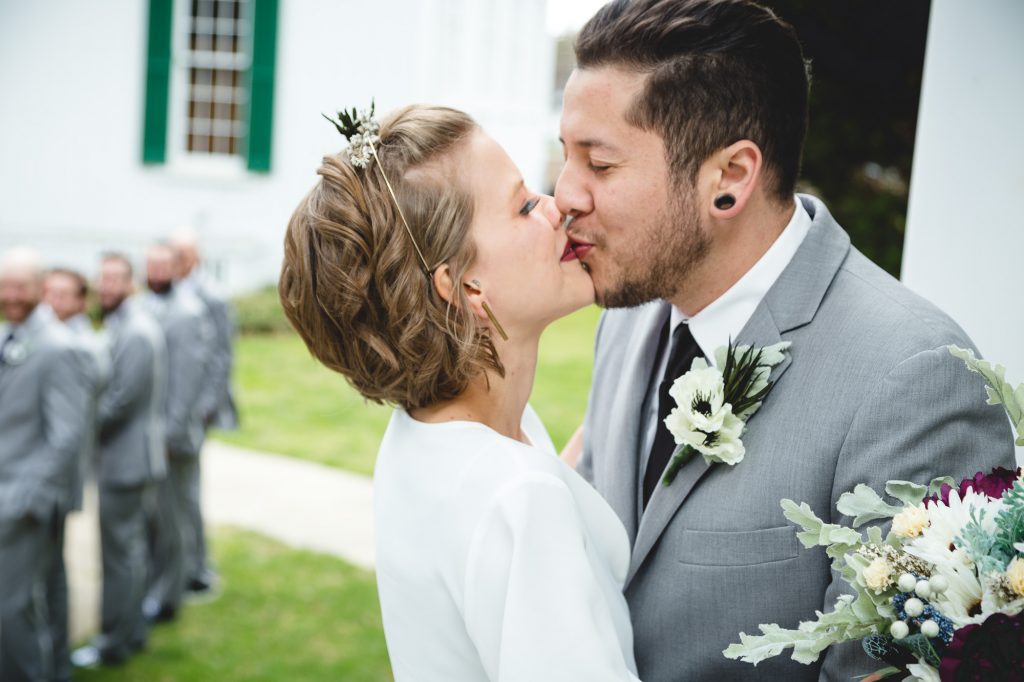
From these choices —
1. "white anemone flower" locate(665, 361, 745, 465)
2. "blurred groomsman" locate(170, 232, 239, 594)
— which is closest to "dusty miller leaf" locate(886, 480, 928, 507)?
"white anemone flower" locate(665, 361, 745, 465)

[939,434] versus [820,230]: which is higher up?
[820,230]

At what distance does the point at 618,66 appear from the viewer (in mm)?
Answer: 2674

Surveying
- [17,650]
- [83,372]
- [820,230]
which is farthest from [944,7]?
[17,650]

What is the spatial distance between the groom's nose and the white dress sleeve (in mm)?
→ 806

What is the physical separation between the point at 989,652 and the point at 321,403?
39.4 ft

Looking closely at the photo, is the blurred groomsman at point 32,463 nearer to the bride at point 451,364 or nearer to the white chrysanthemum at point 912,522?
the bride at point 451,364

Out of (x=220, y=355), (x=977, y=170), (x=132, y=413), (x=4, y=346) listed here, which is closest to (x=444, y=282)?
(x=977, y=170)

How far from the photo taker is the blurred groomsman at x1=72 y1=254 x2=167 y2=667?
23.4ft

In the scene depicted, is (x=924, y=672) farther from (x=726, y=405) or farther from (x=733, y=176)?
(x=733, y=176)

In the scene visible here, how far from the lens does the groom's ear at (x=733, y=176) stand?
8.64 ft

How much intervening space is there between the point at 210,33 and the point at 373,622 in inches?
426

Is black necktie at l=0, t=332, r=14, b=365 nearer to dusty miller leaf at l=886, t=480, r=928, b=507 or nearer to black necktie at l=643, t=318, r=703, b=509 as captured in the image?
black necktie at l=643, t=318, r=703, b=509

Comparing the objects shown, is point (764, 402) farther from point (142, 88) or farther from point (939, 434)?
point (142, 88)

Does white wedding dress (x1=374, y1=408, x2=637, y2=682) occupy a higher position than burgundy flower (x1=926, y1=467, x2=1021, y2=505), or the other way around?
burgundy flower (x1=926, y1=467, x2=1021, y2=505)
